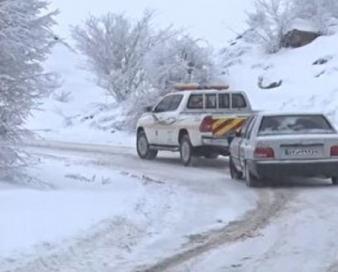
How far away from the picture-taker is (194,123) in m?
20.8

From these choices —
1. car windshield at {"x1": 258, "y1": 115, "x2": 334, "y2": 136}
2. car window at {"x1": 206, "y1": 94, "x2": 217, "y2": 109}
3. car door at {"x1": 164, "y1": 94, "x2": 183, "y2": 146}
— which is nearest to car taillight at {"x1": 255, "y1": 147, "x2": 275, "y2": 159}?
car windshield at {"x1": 258, "y1": 115, "x2": 334, "y2": 136}

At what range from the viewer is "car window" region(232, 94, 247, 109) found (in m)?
22.1

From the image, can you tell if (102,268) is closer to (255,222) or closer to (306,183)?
(255,222)

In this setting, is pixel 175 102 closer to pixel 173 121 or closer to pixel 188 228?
pixel 173 121

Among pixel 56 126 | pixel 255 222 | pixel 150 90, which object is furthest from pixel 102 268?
pixel 56 126

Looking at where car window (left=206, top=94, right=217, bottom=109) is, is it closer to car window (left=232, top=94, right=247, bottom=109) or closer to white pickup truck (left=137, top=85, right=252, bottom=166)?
white pickup truck (left=137, top=85, right=252, bottom=166)

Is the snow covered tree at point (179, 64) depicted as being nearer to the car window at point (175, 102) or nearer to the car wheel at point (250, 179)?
the car window at point (175, 102)

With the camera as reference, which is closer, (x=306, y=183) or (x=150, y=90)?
(x=306, y=183)

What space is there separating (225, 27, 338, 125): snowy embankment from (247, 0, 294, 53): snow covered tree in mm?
587

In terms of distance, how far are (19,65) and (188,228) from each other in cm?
408

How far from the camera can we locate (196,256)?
9297 millimetres

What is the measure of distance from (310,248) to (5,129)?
5.79 m

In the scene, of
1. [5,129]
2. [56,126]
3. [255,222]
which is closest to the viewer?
[255,222]

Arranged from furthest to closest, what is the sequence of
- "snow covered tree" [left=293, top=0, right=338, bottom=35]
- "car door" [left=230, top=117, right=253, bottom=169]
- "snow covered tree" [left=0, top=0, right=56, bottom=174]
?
"snow covered tree" [left=293, top=0, right=338, bottom=35]
"car door" [left=230, top=117, right=253, bottom=169]
"snow covered tree" [left=0, top=0, right=56, bottom=174]
